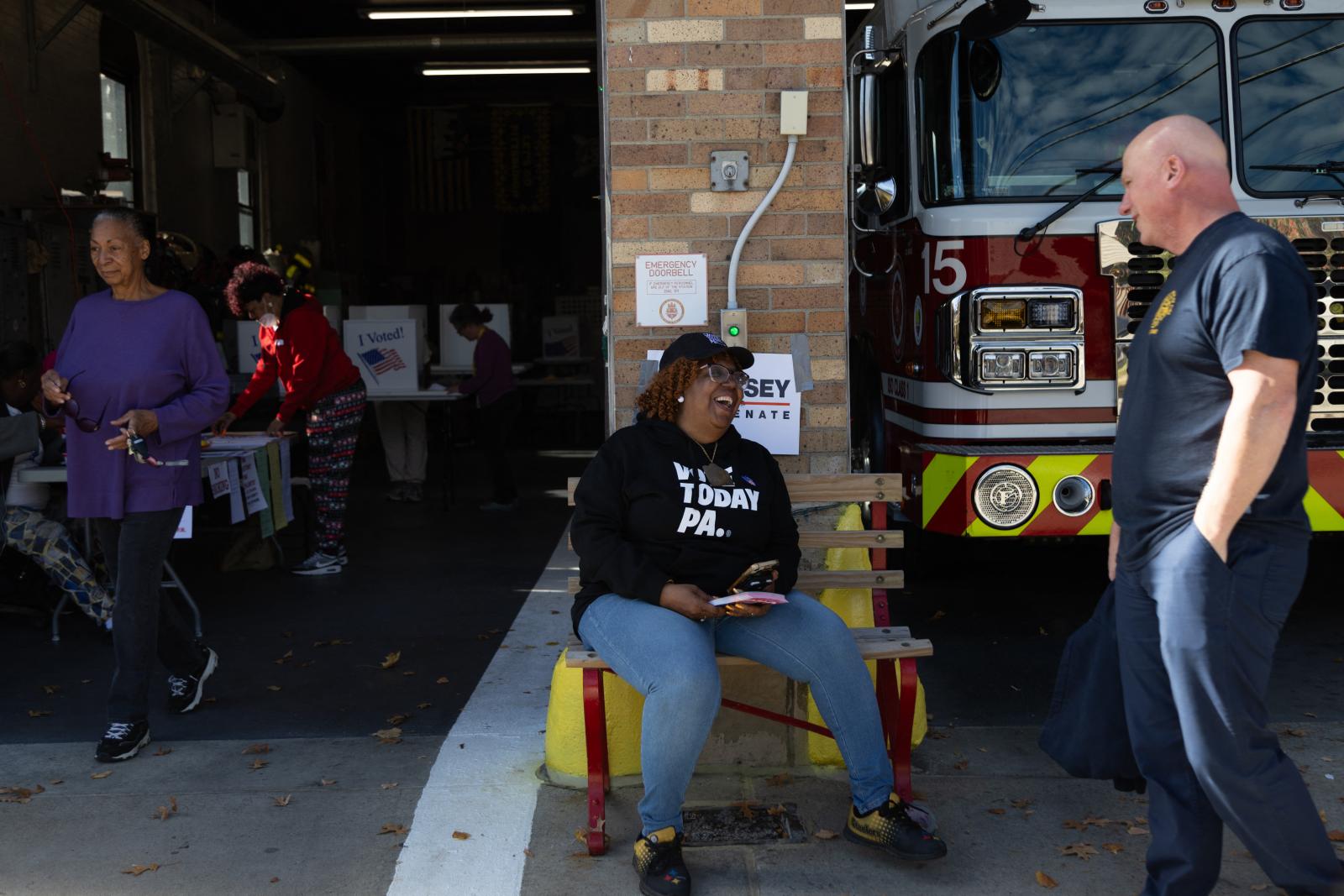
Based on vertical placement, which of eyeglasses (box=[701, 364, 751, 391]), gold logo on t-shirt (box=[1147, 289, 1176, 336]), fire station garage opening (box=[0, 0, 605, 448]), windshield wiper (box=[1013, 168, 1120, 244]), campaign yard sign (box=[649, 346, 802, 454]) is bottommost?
campaign yard sign (box=[649, 346, 802, 454])

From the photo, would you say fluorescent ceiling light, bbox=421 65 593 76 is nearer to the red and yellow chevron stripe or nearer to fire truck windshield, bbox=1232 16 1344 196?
fire truck windshield, bbox=1232 16 1344 196

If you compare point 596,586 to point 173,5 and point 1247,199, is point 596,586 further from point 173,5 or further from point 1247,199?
point 173,5

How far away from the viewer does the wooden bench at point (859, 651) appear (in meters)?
3.97

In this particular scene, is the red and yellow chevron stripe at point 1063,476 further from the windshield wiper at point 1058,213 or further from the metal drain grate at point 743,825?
the metal drain grate at point 743,825

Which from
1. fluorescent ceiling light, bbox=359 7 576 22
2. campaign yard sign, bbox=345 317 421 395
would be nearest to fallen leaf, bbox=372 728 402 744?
campaign yard sign, bbox=345 317 421 395

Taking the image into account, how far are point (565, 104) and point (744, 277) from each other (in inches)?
695

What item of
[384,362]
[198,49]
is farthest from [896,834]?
[198,49]

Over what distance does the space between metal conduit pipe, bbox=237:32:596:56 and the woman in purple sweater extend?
10.9 metres

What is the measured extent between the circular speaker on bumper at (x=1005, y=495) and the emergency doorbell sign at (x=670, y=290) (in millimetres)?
1573

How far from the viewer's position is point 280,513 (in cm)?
828

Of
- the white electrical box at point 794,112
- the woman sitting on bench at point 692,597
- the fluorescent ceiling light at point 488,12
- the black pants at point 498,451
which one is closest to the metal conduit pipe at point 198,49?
the fluorescent ceiling light at point 488,12

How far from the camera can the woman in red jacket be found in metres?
8.16

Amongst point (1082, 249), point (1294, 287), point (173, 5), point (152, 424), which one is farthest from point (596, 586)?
point (173, 5)

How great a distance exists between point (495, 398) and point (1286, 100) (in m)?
7.14
